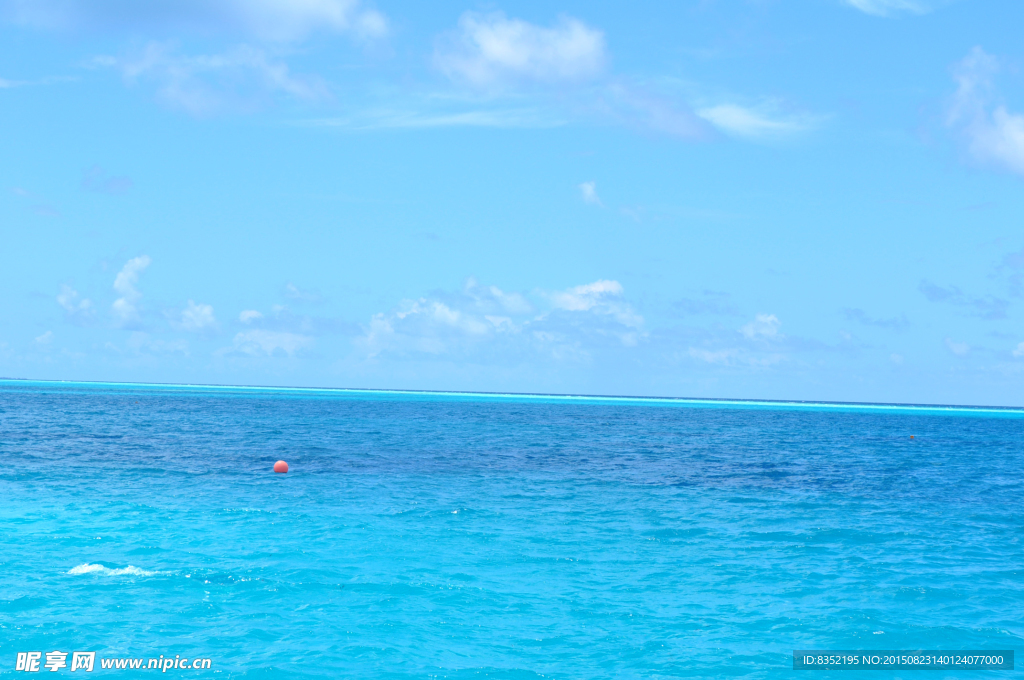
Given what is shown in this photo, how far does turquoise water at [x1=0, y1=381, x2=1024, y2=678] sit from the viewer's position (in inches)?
626

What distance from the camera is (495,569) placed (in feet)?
71.8

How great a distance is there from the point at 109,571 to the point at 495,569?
10589mm

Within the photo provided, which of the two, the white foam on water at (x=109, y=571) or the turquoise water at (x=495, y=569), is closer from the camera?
the turquoise water at (x=495, y=569)

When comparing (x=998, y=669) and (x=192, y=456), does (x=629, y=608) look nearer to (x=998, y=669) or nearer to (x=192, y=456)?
(x=998, y=669)

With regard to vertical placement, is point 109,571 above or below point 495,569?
below

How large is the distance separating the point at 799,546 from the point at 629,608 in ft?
31.9

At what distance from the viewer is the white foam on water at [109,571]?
20281 millimetres

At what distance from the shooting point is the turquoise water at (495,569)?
52.2 ft

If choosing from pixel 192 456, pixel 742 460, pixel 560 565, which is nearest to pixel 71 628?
pixel 560 565

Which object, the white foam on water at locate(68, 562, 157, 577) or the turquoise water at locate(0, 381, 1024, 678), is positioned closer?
the turquoise water at locate(0, 381, 1024, 678)

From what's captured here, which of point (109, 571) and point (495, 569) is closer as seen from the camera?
point (109, 571)

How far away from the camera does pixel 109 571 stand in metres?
20.6

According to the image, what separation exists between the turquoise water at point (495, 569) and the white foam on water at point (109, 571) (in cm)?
11

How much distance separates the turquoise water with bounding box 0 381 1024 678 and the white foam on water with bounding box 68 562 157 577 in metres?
0.11
